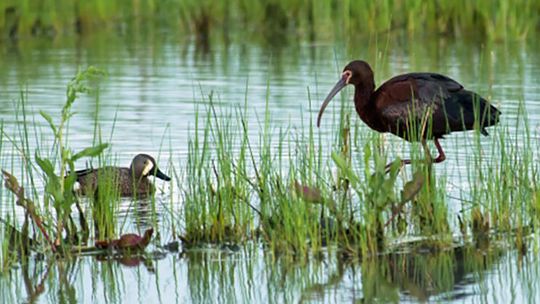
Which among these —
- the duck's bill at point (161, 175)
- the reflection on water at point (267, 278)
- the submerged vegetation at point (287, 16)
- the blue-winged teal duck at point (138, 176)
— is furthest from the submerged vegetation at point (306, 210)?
the submerged vegetation at point (287, 16)

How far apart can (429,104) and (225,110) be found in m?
2.78

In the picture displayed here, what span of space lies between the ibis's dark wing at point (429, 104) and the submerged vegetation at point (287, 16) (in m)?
7.45

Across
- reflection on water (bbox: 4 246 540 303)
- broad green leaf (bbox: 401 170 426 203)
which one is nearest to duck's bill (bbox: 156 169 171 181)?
reflection on water (bbox: 4 246 540 303)

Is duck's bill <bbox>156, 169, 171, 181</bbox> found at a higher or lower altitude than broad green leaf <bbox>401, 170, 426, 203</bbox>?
higher

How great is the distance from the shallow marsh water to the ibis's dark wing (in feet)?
0.66

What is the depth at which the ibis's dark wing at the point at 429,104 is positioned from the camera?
8445 mm

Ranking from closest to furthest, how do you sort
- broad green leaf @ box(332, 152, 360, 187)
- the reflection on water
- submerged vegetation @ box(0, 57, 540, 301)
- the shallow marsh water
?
the reflection on water
the shallow marsh water
submerged vegetation @ box(0, 57, 540, 301)
broad green leaf @ box(332, 152, 360, 187)

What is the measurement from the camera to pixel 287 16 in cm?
1903

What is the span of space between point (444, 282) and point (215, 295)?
38.1 inches

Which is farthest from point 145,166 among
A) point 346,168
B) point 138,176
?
point 346,168

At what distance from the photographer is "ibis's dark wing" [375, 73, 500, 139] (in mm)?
8445

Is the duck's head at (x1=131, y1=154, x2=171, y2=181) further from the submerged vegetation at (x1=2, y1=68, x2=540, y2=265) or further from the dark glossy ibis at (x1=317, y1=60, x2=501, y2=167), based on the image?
the submerged vegetation at (x1=2, y1=68, x2=540, y2=265)

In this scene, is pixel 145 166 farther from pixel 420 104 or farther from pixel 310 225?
pixel 310 225

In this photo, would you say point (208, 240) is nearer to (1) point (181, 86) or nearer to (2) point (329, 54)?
(1) point (181, 86)
